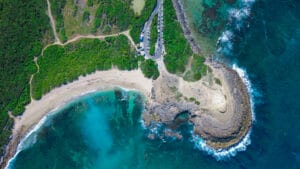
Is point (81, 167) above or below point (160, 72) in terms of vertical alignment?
below

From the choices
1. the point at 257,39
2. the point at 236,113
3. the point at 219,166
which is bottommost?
the point at 219,166

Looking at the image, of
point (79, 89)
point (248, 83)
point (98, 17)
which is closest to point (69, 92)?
point (79, 89)

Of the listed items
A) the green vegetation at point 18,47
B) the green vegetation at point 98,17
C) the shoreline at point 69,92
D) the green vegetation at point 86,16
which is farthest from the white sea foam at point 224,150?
the green vegetation at point 18,47

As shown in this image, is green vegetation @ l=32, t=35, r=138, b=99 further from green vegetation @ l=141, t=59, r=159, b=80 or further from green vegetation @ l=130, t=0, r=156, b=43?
green vegetation @ l=130, t=0, r=156, b=43

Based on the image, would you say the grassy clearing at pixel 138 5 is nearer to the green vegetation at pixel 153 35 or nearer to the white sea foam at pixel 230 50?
the green vegetation at pixel 153 35

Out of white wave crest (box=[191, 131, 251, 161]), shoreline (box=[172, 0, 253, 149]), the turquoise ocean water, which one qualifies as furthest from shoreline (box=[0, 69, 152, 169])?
white wave crest (box=[191, 131, 251, 161])

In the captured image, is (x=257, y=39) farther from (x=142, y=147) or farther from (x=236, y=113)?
(x=142, y=147)

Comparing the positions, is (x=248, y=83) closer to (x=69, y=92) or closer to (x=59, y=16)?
(x=69, y=92)

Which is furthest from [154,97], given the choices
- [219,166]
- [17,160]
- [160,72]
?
[17,160]
